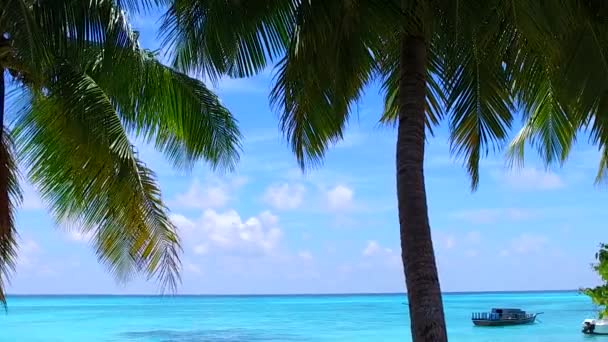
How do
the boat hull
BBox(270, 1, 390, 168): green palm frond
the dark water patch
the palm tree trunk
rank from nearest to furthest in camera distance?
the palm tree trunk < BBox(270, 1, 390, 168): green palm frond < the dark water patch < the boat hull

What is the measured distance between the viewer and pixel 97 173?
30.3 ft

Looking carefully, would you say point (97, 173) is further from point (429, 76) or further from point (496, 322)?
point (496, 322)

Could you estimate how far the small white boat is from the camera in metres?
37.7

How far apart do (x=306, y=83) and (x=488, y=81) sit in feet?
6.11

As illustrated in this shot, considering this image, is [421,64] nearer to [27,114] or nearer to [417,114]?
[417,114]

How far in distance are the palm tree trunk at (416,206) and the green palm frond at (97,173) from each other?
3.64 m

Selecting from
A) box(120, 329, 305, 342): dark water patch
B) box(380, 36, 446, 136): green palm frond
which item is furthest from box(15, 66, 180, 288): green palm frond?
box(120, 329, 305, 342): dark water patch

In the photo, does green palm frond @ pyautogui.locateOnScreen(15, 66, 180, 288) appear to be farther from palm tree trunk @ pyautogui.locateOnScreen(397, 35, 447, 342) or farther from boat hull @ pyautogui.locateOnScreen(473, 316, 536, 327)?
boat hull @ pyautogui.locateOnScreen(473, 316, 536, 327)

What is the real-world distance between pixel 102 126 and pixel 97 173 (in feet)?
1.84

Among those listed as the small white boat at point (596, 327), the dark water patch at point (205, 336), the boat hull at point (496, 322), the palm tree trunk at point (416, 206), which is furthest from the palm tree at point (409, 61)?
the boat hull at point (496, 322)

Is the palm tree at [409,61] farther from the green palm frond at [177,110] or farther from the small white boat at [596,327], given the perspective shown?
the small white boat at [596,327]

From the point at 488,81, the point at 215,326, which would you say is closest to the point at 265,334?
the point at 215,326

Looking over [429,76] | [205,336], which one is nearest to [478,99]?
[429,76]

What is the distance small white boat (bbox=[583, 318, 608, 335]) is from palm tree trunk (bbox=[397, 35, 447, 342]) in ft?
110
